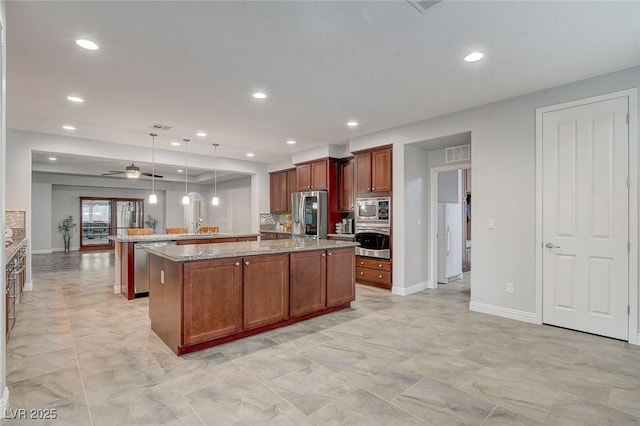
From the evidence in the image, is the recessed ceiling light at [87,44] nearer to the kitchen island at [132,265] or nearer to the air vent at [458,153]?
the kitchen island at [132,265]

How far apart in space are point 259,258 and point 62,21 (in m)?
2.46

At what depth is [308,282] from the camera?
384 centimetres

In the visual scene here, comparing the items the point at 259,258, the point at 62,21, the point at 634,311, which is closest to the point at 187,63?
the point at 62,21

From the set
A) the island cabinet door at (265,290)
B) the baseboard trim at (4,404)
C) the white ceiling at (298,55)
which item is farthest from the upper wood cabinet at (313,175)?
the baseboard trim at (4,404)

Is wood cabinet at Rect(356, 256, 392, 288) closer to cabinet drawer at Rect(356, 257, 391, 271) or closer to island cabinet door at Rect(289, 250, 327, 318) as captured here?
cabinet drawer at Rect(356, 257, 391, 271)

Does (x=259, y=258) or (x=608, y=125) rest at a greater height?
(x=608, y=125)

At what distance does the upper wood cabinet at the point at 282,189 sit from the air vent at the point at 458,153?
3728 mm

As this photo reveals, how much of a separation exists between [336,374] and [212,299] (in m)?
1.31

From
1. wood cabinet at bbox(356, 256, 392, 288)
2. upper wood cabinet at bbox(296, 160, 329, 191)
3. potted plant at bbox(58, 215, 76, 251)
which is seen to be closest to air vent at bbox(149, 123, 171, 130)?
upper wood cabinet at bbox(296, 160, 329, 191)

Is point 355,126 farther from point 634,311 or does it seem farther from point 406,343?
point 634,311

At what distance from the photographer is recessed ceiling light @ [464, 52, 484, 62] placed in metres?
2.84

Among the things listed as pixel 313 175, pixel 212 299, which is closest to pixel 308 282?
pixel 212 299

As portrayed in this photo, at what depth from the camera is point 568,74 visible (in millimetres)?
3281

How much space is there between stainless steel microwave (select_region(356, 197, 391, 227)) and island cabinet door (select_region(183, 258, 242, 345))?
2.95m
